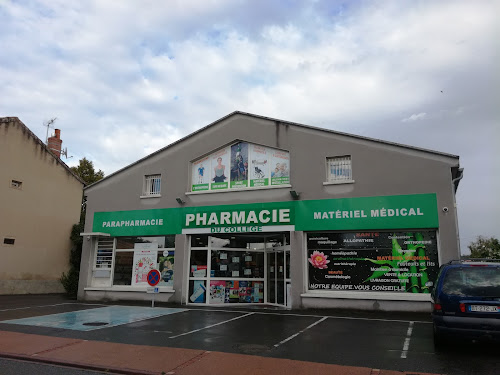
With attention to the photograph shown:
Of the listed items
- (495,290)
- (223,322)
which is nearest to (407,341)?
(495,290)

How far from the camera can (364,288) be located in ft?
42.8

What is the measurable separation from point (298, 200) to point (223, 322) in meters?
5.22

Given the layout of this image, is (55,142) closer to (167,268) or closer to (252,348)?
(167,268)

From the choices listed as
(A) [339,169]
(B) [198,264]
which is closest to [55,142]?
(B) [198,264]

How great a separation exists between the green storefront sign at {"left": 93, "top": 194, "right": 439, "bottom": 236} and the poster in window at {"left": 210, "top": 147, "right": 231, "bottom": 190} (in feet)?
3.09

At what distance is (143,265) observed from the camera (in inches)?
641

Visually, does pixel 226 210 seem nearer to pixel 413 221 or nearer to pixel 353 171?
pixel 353 171

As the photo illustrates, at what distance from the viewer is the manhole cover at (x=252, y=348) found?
7.51 m

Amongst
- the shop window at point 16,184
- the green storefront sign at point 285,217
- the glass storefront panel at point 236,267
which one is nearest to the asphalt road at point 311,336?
the glass storefront panel at point 236,267

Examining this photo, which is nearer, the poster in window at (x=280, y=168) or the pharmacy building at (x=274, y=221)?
the pharmacy building at (x=274, y=221)

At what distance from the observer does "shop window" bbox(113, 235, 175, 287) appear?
15.8 metres

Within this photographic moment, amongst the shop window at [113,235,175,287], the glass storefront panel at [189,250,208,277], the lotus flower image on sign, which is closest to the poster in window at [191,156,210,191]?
the shop window at [113,235,175,287]

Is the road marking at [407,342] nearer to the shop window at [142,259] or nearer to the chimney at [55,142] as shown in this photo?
the shop window at [142,259]

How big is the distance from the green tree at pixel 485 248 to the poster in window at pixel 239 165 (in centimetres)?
2404
